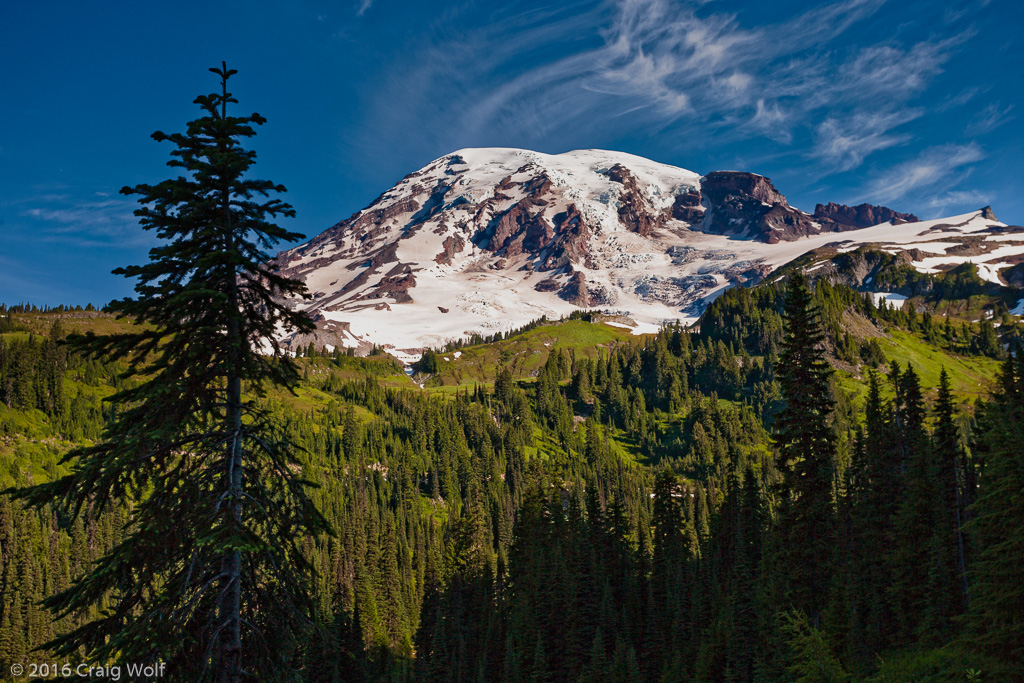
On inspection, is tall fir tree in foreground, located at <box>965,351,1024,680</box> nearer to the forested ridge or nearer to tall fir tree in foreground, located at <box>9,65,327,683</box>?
the forested ridge

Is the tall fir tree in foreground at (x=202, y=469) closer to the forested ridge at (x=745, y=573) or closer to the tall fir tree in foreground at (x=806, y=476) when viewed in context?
the forested ridge at (x=745, y=573)

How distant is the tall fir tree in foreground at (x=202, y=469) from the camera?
12.1 metres

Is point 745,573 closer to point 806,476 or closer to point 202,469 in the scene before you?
point 806,476

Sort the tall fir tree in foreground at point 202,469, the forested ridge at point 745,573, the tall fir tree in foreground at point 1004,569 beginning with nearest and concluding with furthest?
the tall fir tree in foreground at point 202,469
the tall fir tree in foreground at point 1004,569
the forested ridge at point 745,573

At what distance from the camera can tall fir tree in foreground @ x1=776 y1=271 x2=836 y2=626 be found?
3139 centimetres

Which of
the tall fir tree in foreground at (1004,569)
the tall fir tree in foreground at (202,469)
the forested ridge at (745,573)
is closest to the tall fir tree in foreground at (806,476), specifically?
the forested ridge at (745,573)

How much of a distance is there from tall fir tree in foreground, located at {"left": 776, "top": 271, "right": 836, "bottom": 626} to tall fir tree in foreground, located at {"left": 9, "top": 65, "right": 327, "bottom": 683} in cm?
2549

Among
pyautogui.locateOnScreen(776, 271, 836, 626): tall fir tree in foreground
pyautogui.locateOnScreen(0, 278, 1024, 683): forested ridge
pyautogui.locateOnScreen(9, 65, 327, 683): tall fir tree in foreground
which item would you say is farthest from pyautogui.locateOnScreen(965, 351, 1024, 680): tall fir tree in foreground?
pyautogui.locateOnScreen(9, 65, 327, 683): tall fir tree in foreground

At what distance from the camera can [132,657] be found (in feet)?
37.4

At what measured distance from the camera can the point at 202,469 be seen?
44.9 ft

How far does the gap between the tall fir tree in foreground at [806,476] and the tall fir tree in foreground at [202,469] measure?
25.5m

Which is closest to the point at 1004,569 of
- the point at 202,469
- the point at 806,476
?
the point at 806,476

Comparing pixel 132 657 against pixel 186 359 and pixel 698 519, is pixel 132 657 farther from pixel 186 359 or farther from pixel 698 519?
pixel 698 519

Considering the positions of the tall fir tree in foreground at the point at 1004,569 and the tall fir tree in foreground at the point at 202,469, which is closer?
the tall fir tree in foreground at the point at 202,469
